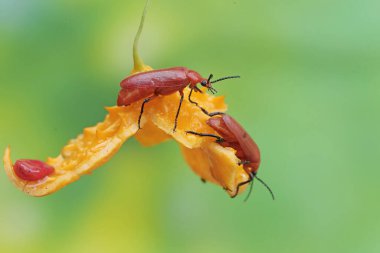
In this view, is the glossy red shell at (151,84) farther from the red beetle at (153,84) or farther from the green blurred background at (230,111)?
the green blurred background at (230,111)

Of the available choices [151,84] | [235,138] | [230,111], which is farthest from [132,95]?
[230,111]

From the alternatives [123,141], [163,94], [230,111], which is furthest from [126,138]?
[230,111]

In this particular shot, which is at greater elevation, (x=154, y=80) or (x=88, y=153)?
(x=154, y=80)

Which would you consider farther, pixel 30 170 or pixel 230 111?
pixel 230 111

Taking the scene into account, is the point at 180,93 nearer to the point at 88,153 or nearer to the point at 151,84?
the point at 151,84

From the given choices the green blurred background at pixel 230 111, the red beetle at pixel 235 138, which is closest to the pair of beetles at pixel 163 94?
the red beetle at pixel 235 138
